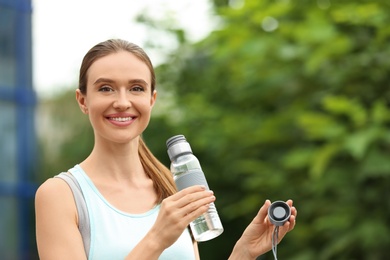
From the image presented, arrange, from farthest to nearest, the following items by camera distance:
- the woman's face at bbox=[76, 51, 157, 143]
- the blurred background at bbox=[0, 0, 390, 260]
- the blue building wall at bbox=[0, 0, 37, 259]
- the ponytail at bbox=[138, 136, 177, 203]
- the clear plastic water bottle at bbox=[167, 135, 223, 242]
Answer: the blue building wall at bbox=[0, 0, 37, 259] < the blurred background at bbox=[0, 0, 390, 260] < the ponytail at bbox=[138, 136, 177, 203] < the woman's face at bbox=[76, 51, 157, 143] < the clear plastic water bottle at bbox=[167, 135, 223, 242]

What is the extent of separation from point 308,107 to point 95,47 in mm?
6197

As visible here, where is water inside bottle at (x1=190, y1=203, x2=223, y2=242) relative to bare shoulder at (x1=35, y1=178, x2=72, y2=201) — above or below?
below

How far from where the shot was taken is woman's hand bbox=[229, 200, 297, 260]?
94.2 inches

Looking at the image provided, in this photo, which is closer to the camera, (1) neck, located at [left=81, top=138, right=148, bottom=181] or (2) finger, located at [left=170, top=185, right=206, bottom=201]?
(2) finger, located at [left=170, top=185, right=206, bottom=201]

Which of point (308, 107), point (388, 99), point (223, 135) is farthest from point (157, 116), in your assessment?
point (388, 99)

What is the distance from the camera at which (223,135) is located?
9.30 meters

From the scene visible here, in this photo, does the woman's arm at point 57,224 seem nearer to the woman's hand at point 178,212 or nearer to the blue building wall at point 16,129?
the woman's hand at point 178,212

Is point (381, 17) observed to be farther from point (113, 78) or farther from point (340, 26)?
point (113, 78)

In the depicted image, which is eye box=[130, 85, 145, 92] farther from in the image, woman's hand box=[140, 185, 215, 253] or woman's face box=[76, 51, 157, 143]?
woman's hand box=[140, 185, 215, 253]

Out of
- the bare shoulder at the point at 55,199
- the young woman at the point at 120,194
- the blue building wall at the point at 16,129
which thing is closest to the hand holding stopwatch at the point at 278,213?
the young woman at the point at 120,194

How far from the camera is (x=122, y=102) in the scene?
2301 mm

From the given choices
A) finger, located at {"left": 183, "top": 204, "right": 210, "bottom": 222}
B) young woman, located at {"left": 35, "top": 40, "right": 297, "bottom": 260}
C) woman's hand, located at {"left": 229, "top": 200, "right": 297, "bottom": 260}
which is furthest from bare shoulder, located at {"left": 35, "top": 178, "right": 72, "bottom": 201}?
woman's hand, located at {"left": 229, "top": 200, "right": 297, "bottom": 260}

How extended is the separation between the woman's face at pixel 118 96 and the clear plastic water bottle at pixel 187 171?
16cm

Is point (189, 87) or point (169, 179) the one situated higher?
point (189, 87)
